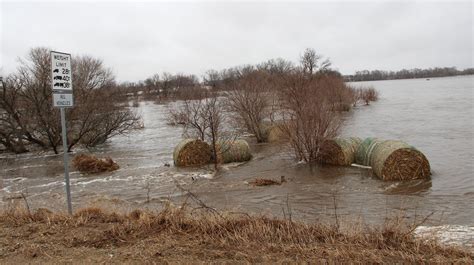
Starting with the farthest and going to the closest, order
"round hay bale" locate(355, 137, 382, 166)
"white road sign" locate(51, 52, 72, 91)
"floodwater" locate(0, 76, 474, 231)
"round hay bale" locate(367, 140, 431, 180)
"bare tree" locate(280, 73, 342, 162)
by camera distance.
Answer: "bare tree" locate(280, 73, 342, 162) < "round hay bale" locate(355, 137, 382, 166) < "round hay bale" locate(367, 140, 431, 180) < "floodwater" locate(0, 76, 474, 231) < "white road sign" locate(51, 52, 72, 91)

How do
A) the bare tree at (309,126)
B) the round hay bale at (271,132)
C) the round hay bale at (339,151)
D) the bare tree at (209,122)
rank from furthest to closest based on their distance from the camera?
the round hay bale at (271,132), the bare tree at (209,122), the bare tree at (309,126), the round hay bale at (339,151)

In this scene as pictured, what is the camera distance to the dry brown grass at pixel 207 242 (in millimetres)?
4758

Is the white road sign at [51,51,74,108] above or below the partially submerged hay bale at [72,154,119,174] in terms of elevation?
above

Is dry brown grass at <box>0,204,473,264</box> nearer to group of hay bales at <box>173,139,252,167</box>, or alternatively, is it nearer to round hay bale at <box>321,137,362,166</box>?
round hay bale at <box>321,137,362,166</box>

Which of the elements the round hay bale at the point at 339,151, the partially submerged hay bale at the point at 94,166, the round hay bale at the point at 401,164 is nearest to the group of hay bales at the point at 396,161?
the round hay bale at the point at 401,164

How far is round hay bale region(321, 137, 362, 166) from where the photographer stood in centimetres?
1680

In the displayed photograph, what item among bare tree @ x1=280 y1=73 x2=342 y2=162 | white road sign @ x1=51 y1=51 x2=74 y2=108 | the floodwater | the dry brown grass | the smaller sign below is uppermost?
white road sign @ x1=51 y1=51 x2=74 y2=108

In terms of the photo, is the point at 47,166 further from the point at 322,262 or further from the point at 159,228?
the point at 322,262

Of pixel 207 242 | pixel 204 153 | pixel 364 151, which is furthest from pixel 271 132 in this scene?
pixel 207 242

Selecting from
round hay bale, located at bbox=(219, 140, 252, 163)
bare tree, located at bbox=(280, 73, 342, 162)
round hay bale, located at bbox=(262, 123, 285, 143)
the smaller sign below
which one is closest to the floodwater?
round hay bale, located at bbox=(219, 140, 252, 163)

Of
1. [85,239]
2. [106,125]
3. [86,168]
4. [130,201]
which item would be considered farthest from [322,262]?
[106,125]

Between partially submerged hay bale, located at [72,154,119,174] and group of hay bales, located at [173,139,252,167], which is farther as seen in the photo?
partially submerged hay bale, located at [72,154,119,174]

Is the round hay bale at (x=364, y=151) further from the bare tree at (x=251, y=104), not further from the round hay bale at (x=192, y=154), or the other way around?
the bare tree at (x=251, y=104)

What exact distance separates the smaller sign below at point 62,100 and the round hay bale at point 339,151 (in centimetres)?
1185
